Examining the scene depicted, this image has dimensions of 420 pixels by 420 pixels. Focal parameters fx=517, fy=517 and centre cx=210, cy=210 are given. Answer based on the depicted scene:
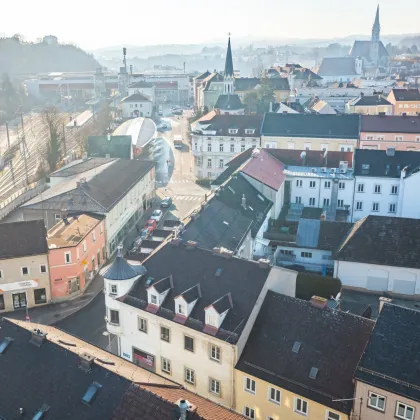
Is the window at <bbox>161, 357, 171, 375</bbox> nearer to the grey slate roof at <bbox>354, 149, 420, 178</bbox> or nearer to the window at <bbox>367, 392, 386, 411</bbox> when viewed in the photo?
the window at <bbox>367, 392, 386, 411</bbox>

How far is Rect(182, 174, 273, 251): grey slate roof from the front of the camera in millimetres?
39500

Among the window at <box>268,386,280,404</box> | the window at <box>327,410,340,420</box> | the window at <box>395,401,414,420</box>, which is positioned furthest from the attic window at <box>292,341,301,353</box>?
the window at <box>395,401,414,420</box>

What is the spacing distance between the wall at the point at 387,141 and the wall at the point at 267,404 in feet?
187

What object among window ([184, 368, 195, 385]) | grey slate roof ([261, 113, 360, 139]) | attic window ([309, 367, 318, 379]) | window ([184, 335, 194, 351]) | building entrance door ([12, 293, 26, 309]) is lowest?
building entrance door ([12, 293, 26, 309])

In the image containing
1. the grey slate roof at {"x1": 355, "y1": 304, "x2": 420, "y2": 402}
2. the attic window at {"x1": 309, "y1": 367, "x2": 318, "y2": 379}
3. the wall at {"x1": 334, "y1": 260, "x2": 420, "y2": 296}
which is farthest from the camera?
the wall at {"x1": 334, "y1": 260, "x2": 420, "y2": 296}

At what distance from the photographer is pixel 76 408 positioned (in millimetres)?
21844

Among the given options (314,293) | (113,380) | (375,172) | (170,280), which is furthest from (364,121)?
(113,380)

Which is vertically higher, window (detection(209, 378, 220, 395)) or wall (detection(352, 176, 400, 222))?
wall (detection(352, 176, 400, 222))

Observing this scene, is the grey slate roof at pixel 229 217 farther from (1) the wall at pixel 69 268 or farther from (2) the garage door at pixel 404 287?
(2) the garage door at pixel 404 287

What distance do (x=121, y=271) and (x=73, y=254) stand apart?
40.0 ft

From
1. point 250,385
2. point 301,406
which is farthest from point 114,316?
point 301,406

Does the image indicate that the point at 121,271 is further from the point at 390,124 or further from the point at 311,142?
the point at 390,124

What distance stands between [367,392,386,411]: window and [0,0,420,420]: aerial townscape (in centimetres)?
6

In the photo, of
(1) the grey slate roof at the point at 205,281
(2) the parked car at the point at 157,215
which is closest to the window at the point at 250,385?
(1) the grey slate roof at the point at 205,281
